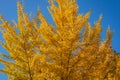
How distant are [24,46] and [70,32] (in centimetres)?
127

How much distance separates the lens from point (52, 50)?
7707 mm

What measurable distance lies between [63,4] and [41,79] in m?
2.39

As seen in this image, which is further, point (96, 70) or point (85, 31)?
point (85, 31)

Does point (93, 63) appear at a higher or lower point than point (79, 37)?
lower

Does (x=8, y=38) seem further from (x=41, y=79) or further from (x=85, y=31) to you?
(x=85, y=31)

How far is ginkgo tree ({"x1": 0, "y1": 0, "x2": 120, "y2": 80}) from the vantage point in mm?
7484

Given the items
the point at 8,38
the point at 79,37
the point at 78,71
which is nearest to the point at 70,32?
the point at 79,37

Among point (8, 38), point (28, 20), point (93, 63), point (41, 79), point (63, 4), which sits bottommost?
point (41, 79)

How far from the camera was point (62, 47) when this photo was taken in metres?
7.61

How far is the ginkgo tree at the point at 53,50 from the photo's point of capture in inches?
295

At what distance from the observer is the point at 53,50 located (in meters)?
7.70

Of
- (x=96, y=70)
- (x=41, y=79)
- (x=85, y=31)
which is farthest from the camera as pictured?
(x=85, y=31)

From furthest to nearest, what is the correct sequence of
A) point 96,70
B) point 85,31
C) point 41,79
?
point 85,31 → point 96,70 → point 41,79

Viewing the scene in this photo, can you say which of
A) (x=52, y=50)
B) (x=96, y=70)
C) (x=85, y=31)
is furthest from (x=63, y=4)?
(x=96, y=70)
